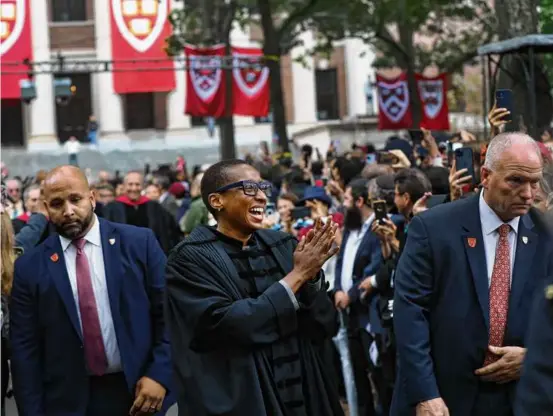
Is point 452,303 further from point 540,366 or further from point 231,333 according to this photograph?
point 540,366

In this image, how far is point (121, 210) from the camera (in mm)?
14219

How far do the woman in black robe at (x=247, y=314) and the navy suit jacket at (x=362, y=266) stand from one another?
10.4 ft

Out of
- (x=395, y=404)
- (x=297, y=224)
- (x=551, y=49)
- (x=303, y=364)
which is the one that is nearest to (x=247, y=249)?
(x=303, y=364)

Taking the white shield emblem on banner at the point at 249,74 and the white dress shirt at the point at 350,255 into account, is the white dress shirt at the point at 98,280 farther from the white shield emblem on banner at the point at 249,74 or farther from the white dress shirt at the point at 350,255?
the white shield emblem on banner at the point at 249,74

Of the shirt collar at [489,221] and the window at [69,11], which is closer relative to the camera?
the shirt collar at [489,221]

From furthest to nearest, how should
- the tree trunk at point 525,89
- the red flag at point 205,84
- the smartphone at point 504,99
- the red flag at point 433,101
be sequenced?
1. the red flag at point 205,84
2. the red flag at point 433,101
3. the tree trunk at point 525,89
4. the smartphone at point 504,99

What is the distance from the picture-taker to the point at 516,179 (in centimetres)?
599

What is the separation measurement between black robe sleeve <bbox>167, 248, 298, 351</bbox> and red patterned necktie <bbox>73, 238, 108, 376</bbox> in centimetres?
74

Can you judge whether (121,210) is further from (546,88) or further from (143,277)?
(143,277)

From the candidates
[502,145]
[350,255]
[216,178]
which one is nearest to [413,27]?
[350,255]

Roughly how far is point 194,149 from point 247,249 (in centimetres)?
A: 4669

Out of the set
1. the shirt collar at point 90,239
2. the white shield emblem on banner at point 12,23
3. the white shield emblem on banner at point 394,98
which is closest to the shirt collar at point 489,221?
the shirt collar at point 90,239

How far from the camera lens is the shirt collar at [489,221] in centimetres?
611

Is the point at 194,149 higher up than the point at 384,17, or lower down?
lower down
